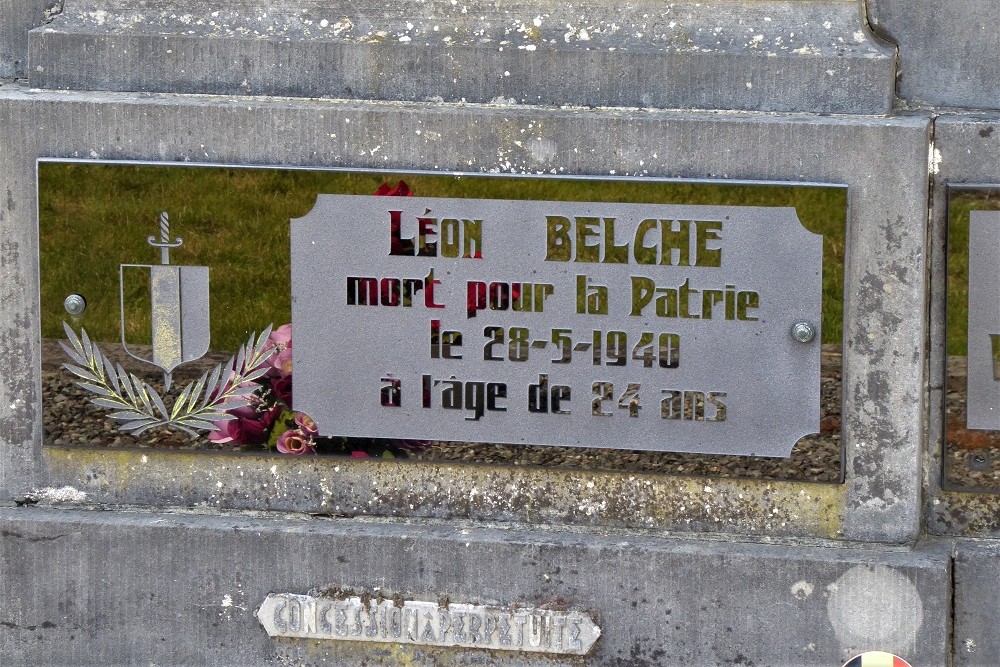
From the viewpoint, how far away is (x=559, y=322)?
13.6 feet

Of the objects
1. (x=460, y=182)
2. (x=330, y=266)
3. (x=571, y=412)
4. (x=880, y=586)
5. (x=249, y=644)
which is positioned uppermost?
(x=460, y=182)

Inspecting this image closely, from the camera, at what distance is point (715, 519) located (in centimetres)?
421

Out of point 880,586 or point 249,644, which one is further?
point 249,644

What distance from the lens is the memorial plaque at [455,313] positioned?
4055mm

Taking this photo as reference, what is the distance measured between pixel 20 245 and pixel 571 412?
1.90 metres

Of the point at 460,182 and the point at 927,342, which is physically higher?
the point at 460,182

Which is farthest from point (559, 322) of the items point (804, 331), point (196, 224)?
point (196, 224)

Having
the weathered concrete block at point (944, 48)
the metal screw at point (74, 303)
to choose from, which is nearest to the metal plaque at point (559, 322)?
the weathered concrete block at point (944, 48)

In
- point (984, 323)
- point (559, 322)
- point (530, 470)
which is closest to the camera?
point (984, 323)

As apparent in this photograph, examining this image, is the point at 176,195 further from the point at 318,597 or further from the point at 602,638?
the point at 602,638

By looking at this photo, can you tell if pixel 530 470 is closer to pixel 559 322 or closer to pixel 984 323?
pixel 559 322

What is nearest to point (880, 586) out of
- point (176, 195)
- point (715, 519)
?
point (715, 519)

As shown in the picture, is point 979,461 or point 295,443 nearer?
point 979,461

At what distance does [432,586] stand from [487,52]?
1725mm
